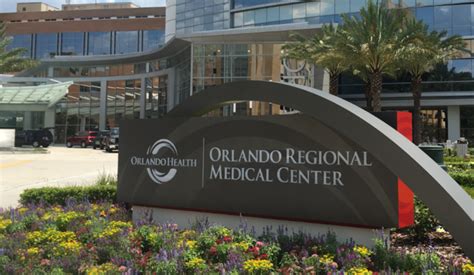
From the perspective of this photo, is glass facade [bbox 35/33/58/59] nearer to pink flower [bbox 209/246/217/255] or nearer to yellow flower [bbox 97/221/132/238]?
yellow flower [bbox 97/221/132/238]

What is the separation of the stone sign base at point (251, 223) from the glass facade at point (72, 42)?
96.9 meters

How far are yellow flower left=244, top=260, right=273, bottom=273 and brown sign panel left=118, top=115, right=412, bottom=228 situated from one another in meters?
1.57

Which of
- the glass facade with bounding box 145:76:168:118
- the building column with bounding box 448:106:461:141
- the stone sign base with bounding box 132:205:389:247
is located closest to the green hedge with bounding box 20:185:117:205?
the stone sign base with bounding box 132:205:389:247

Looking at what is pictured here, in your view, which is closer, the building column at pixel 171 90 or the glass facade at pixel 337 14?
the glass facade at pixel 337 14

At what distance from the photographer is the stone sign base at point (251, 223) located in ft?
18.9

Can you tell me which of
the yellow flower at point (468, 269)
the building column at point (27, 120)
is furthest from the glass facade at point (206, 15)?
the yellow flower at point (468, 269)

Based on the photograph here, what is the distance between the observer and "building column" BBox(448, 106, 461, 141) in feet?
161

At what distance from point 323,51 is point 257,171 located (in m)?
28.2

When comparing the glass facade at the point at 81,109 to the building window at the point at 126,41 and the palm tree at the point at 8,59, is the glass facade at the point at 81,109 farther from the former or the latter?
the building window at the point at 126,41

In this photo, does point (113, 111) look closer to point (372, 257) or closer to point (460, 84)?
point (460, 84)

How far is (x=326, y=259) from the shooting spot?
15.9ft

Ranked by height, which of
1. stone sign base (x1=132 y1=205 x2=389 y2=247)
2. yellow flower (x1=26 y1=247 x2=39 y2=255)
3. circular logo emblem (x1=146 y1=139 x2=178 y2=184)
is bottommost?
yellow flower (x1=26 y1=247 x2=39 y2=255)

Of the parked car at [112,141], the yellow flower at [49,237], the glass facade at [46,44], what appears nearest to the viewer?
the yellow flower at [49,237]

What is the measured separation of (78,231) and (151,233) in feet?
3.82
